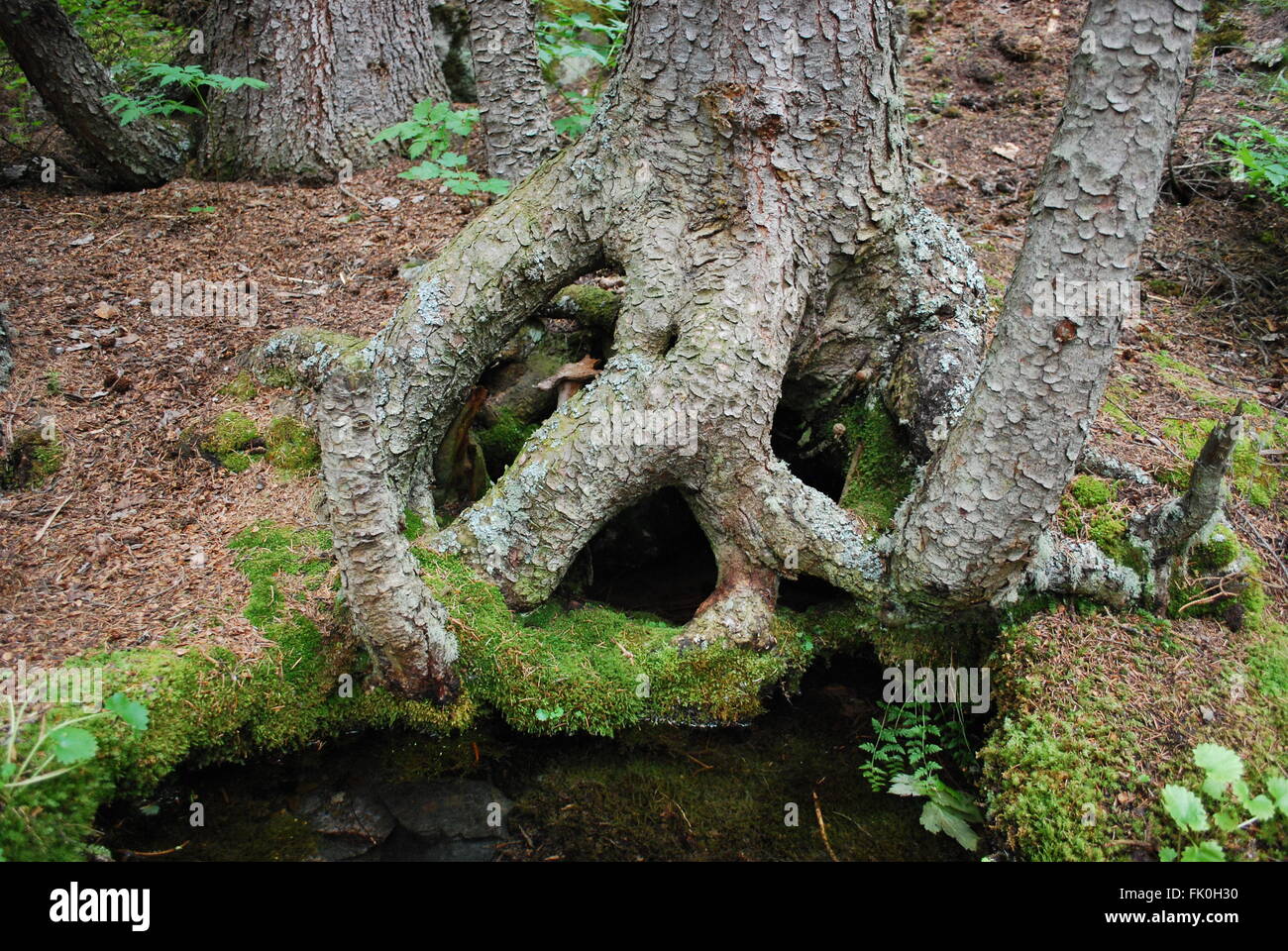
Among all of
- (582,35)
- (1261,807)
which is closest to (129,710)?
(1261,807)

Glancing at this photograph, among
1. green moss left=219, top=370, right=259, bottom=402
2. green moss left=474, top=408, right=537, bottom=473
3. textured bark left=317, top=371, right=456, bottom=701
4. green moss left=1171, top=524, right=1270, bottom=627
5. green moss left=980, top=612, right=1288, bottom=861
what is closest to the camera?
textured bark left=317, top=371, right=456, bottom=701

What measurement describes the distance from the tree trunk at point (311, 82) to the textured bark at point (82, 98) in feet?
1.21

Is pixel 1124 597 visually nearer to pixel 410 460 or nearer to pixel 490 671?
pixel 490 671

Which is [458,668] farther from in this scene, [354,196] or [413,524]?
[354,196]

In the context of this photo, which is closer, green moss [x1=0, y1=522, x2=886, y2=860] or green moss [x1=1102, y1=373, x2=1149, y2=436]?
green moss [x1=0, y1=522, x2=886, y2=860]

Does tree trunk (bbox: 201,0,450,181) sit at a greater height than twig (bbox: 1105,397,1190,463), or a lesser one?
greater

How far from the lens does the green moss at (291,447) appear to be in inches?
178

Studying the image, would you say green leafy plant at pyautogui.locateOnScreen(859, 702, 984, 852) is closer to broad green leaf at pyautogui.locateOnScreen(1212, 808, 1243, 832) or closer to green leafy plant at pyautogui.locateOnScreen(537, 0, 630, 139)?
broad green leaf at pyautogui.locateOnScreen(1212, 808, 1243, 832)

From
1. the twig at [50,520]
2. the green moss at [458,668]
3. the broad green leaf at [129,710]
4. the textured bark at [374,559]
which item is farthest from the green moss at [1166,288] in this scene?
the twig at [50,520]

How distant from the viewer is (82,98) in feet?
20.3

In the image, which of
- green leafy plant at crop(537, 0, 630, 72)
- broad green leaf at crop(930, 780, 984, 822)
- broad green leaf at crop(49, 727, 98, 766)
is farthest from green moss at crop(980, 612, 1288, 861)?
green leafy plant at crop(537, 0, 630, 72)

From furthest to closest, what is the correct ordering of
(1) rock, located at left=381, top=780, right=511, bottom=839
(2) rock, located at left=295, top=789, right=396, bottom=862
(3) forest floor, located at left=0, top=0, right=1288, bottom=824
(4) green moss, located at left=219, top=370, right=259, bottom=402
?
1. (4) green moss, located at left=219, top=370, right=259, bottom=402
2. (3) forest floor, located at left=0, top=0, right=1288, bottom=824
3. (1) rock, located at left=381, top=780, right=511, bottom=839
4. (2) rock, located at left=295, top=789, right=396, bottom=862

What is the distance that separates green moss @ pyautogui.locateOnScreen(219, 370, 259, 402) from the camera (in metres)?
4.82

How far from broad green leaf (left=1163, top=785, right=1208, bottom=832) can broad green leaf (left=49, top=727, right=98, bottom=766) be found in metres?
3.54
